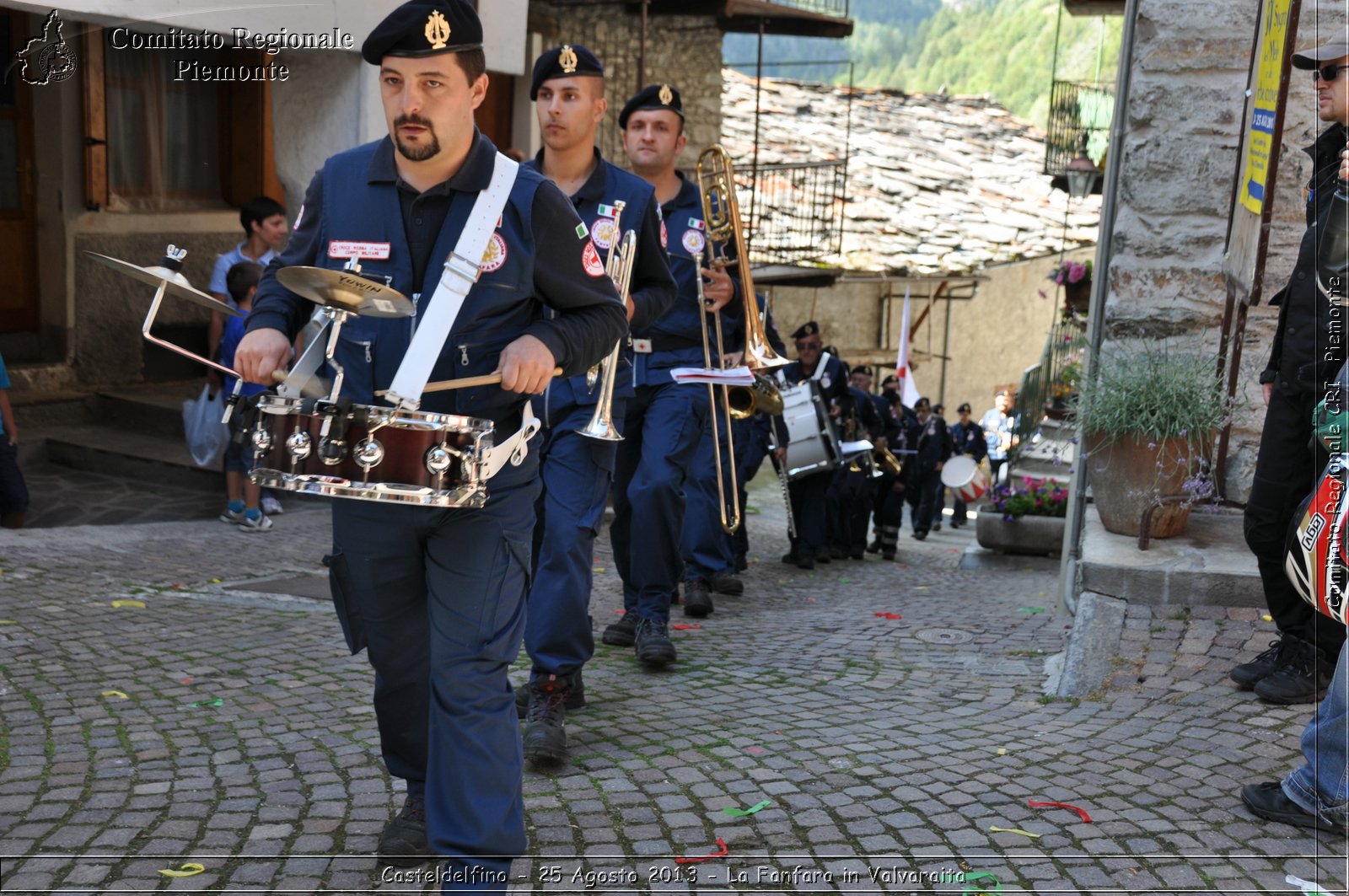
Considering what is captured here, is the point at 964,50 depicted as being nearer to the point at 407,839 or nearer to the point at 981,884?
the point at 981,884

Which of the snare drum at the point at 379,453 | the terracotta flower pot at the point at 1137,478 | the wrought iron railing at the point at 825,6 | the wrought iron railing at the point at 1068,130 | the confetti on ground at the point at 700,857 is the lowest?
the confetti on ground at the point at 700,857

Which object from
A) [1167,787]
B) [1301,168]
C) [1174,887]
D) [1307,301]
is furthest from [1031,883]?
[1301,168]

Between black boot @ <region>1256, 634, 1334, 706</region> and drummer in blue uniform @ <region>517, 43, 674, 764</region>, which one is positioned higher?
drummer in blue uniform @ <region>517, 43, 674, 764</region>

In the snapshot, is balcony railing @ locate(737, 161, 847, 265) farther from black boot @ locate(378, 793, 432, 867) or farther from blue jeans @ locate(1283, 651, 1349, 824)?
black boot @ locate(378, 793, 432, 867)

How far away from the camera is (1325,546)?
369 centimetres

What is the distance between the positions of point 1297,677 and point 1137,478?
4.85 feet

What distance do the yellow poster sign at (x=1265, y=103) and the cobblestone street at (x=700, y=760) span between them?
73.1 inches

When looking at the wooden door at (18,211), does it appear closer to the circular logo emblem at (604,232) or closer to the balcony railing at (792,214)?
the circular logo emblem at (604,232)

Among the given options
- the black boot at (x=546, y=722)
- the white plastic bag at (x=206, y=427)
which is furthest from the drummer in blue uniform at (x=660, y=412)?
the white plastic bag at (x=206, y=427)

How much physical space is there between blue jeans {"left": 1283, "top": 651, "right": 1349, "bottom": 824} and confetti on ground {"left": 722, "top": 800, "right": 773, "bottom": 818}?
1463mm

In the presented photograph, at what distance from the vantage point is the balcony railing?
19.6 meters

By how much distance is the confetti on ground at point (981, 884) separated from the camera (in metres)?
3.54

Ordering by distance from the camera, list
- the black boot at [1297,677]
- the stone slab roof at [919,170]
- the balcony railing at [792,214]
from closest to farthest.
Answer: the black boot at [1297,677] < the balcony railing at [792,214] < the stone slab roof at [919,170]

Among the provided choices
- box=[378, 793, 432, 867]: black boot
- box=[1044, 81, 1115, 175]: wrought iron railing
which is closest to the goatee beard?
box=[378, 793, 432, 867]: black boot
